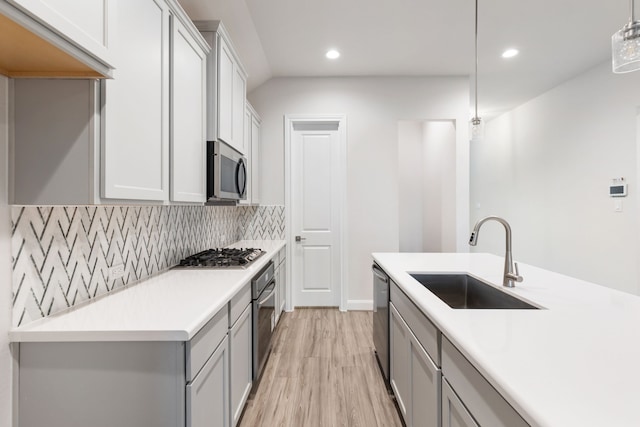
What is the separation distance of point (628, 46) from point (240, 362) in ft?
8.01

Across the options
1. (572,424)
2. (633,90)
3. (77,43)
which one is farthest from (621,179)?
(77,43)

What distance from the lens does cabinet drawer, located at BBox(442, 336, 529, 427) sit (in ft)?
2.45

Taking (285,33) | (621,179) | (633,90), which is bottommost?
(621,179)

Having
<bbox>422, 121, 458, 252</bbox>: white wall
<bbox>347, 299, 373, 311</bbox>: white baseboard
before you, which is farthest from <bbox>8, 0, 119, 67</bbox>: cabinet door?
<bbox>422, 121, 458, 252</bbox>: white wall

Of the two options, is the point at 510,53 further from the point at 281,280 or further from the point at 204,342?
the point at 204,342

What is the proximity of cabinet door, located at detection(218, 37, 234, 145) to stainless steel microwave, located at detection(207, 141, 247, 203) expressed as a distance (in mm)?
96

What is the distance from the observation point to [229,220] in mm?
3521

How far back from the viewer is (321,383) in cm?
231

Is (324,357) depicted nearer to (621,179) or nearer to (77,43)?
(77,43)

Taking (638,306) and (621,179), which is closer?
(638,306)

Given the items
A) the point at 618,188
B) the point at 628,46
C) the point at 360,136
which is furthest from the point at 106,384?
the point at 618,188

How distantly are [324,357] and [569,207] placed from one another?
3.81m

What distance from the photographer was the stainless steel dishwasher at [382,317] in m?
2.13

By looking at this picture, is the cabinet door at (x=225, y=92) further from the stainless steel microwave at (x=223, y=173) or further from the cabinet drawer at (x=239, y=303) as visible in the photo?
the cabinet drawer at (x=239, y=303)
